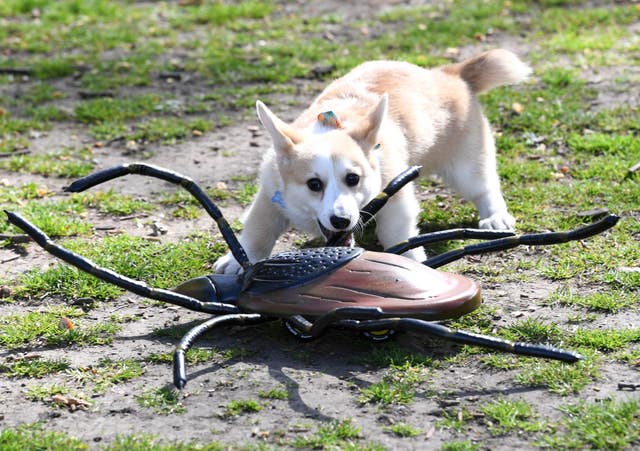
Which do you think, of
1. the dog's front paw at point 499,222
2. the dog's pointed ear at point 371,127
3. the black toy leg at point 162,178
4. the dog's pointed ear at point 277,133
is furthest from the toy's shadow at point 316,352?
the dog's front paw at point 499,222

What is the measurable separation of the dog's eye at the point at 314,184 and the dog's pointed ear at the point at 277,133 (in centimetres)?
21

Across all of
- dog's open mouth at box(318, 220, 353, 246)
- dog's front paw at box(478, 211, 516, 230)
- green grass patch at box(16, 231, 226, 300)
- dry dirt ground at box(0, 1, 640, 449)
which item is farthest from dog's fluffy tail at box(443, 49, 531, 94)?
green grass patch at box(16, 231, 226, 300)

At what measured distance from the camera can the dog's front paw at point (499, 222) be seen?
534 centimetres

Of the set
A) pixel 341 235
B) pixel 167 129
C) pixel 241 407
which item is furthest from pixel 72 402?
pixel 167 129

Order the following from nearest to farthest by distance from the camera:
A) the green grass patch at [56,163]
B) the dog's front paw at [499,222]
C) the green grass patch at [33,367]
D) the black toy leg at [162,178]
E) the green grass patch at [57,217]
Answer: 1. the green grass patch at [33,367]
2. the black toy leg at [162,178]
3. the dog's front paw at [499,222]
4. the green grass patch at [57,217]
5. the green grass patch at [56,163]

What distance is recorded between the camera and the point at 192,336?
373cm

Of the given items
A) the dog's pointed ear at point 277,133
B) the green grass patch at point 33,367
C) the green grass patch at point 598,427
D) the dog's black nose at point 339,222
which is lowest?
the green grass patch at point 33,367

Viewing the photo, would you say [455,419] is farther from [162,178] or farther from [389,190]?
[162,178]

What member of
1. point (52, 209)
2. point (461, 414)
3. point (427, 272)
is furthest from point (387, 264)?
point (52, 209)

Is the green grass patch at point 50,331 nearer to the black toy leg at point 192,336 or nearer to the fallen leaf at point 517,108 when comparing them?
the black toy leg at point 192,336

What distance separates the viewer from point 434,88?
18.4 ft

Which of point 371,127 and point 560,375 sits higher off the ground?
point 371,127

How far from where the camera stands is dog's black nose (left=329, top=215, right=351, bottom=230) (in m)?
4.39

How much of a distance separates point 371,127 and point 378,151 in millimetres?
178
